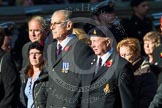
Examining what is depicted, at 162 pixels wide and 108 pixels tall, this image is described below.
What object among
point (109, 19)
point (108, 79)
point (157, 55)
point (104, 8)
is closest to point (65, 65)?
point (108, 79)

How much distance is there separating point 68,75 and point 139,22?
16.6 feet

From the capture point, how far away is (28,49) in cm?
1106

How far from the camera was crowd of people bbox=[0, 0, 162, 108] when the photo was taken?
30.5 feet

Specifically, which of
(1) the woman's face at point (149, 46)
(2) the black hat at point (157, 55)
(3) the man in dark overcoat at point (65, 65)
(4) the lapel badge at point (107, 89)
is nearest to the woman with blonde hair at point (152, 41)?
(1) the woman's face at point (149, 46)

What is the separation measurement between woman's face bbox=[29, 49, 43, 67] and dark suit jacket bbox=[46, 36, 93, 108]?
2.88ft

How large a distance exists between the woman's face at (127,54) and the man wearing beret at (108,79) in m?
0.77

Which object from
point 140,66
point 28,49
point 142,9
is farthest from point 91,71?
point 142,9

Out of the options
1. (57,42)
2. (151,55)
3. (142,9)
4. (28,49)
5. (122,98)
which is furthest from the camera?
(142,9)

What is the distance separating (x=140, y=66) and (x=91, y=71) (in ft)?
3.10

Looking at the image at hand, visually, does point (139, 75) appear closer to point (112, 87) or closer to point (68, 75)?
point (112, 87)

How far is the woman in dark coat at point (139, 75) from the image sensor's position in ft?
31.9

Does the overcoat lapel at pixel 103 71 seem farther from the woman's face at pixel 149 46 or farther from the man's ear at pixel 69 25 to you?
the woman's face at pixel 149 46

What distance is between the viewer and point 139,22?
1442 cm

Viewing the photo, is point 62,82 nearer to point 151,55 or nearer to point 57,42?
point 57,42
